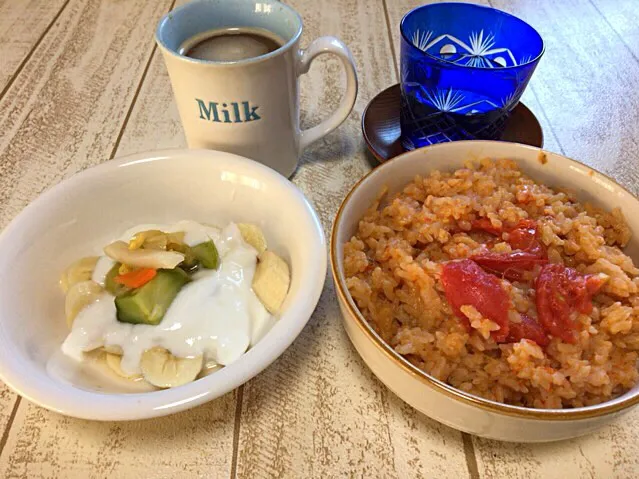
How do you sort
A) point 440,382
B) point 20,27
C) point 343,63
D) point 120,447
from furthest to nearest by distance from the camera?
point 20,27 < point 343,63 < point 120,447 < point 440,382

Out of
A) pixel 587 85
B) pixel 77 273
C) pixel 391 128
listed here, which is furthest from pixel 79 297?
pixel 587 85

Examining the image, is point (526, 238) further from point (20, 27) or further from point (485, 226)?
point (20, 27)

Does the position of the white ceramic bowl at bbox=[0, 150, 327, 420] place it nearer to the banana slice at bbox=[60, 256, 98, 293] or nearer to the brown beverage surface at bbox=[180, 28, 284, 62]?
the banana slice at bbox=[60, 256, 98, 293]

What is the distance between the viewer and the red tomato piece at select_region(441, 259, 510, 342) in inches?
32.0

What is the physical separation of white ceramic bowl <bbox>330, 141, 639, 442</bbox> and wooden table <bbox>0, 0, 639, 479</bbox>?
0.11m

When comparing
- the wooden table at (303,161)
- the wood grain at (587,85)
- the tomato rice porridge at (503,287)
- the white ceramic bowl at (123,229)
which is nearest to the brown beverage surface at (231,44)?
the white ceramic bowl at (123,229)

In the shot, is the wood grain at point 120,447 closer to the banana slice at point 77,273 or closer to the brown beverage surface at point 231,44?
the banana slice at point 77,273

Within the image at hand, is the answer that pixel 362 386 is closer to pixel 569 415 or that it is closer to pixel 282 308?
pixel 282 308

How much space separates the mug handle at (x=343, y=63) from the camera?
1115mm

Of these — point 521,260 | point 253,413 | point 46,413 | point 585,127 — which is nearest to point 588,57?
point 585,127

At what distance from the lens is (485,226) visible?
971mm

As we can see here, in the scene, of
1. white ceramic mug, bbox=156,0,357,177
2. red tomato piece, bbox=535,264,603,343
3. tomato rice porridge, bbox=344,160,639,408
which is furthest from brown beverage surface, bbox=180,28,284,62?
red tomato piece, bbox=535,264,603,343

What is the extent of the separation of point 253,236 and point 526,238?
520 millimetres

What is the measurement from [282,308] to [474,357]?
1.09 ft
